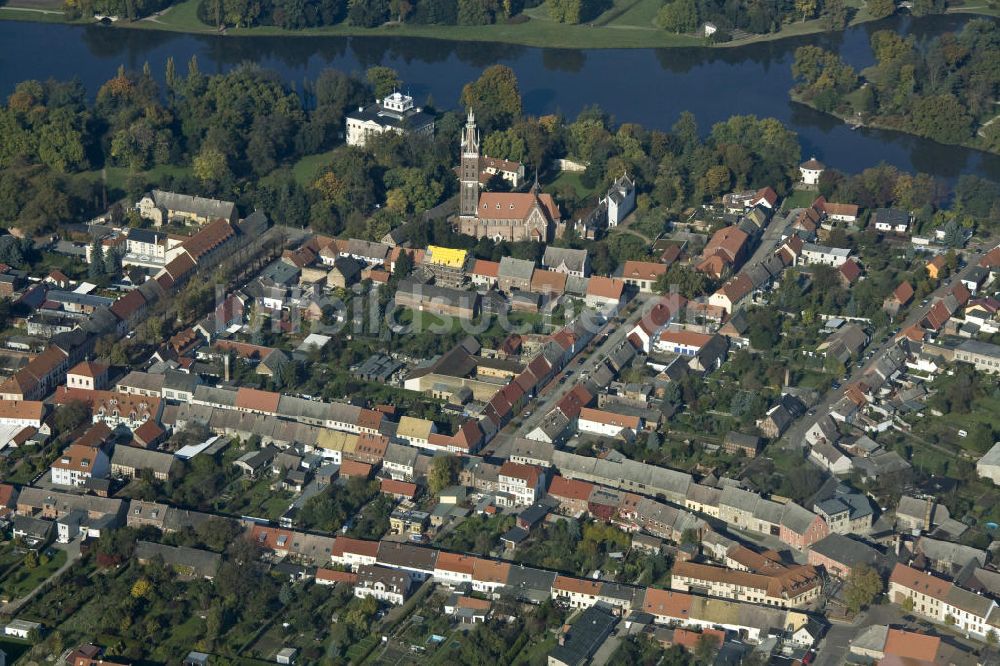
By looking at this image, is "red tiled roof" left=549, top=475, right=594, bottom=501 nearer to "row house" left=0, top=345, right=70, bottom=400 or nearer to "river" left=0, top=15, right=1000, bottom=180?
"row house" left=0, top=345, right=70, bottom=400

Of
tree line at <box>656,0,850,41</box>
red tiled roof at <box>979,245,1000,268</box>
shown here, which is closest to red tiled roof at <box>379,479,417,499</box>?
red tiled roof at <box>979,245,1000,268</box>

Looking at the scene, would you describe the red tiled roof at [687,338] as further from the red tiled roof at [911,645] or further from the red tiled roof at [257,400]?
the red tiled roof at [911,645]

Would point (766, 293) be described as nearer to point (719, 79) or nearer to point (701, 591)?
point (701, 591)

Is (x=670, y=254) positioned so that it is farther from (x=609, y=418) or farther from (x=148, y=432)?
(x=148, y=432)

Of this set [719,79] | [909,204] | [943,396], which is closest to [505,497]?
[943,396]

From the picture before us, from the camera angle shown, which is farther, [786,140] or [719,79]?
[719,79]

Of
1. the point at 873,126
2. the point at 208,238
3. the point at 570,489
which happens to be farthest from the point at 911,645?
the point at 873,126
